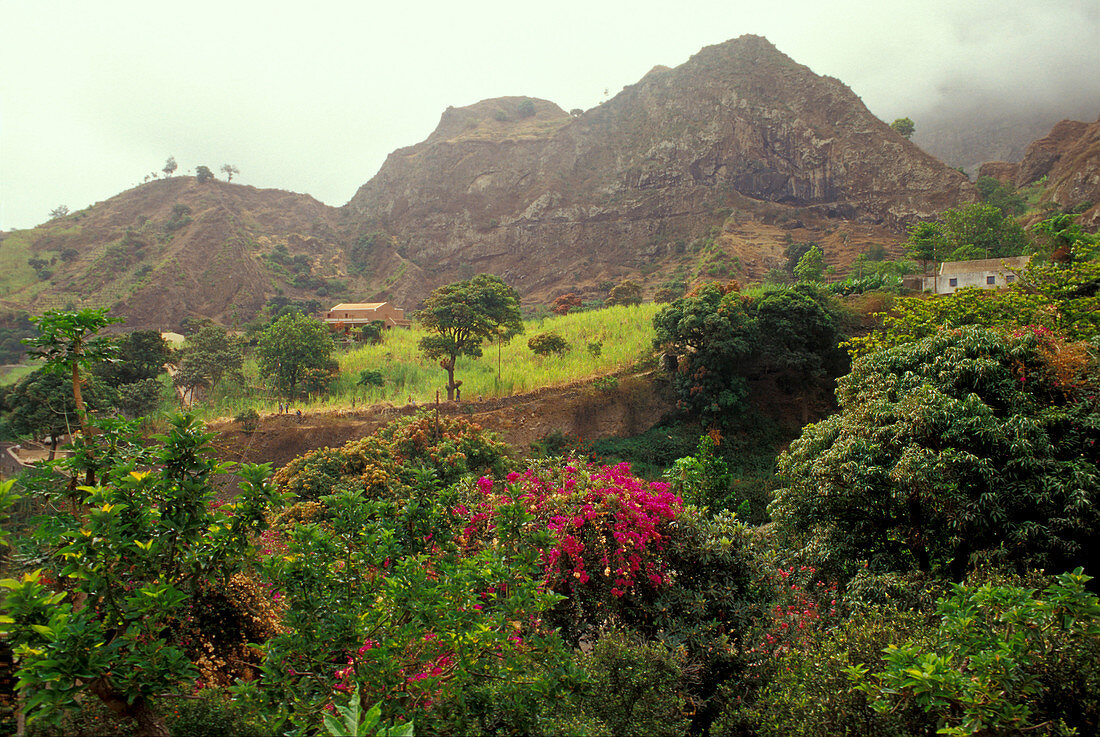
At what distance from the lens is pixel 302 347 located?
1555 centimetres

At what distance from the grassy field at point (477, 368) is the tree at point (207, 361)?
67 centimetres

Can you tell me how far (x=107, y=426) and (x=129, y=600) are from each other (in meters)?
1.00

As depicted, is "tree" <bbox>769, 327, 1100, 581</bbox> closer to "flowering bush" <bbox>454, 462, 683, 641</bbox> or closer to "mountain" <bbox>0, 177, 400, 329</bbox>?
"flowering bush" <bbox>454, 462, 683, 641</bbox>

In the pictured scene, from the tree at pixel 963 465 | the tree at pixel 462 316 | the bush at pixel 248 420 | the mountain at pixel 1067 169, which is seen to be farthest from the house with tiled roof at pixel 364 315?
the mountain at pixel 1067 169

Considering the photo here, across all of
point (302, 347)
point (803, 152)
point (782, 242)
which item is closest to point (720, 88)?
point (803, 152)

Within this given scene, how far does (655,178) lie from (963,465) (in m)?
51.0

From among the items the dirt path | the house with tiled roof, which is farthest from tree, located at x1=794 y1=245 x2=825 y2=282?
the house with tiled roof

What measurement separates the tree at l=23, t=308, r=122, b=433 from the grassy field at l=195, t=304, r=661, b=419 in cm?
1206

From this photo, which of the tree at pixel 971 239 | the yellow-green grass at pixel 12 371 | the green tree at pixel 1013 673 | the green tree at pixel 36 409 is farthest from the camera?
the tree at pixel 971 239

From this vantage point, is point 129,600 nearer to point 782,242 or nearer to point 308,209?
A: point 782,242

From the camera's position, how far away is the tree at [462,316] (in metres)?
14.6

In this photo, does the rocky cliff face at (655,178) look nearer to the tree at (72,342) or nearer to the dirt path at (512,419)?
the dirt path at (512,419)

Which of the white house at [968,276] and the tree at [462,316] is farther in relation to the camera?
the white house at [968,276]

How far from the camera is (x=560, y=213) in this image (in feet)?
175
